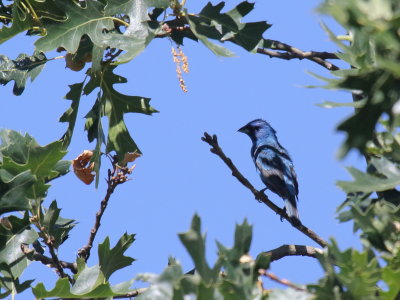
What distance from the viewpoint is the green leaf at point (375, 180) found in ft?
10.4

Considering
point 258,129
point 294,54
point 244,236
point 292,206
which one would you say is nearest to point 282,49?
point 294,54

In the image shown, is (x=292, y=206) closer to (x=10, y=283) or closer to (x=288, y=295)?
(x=10, y=283)

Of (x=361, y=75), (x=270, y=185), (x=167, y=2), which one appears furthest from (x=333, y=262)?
(x=270, y=185)

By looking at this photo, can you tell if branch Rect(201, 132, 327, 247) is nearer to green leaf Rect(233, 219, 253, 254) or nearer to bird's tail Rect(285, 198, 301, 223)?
green leaf Rect(233, 219, 253, 254)

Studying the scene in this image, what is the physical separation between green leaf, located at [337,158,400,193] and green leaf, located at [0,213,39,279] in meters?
1.76

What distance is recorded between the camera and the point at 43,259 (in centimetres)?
456

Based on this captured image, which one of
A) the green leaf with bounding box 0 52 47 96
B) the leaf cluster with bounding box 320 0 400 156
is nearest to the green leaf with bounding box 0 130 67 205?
the green leaf with bounding box 0 52 47 96

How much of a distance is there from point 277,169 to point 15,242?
16.9ft

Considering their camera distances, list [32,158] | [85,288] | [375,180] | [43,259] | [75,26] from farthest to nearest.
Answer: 1. [75,26]
2. [43,259]
3. [32,158]
4. [85,288]
5. [375,180]

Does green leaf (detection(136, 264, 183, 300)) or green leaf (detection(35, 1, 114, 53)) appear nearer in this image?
green leaf (detection(136, 264, 183, 300))

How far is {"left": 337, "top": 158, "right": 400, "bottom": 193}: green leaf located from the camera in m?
3.16

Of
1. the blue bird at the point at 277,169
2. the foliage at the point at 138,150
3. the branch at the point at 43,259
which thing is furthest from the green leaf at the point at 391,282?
the blue bird at the point at 277,169

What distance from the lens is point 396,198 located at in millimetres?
3760

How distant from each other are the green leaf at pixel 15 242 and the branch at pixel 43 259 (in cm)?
2
